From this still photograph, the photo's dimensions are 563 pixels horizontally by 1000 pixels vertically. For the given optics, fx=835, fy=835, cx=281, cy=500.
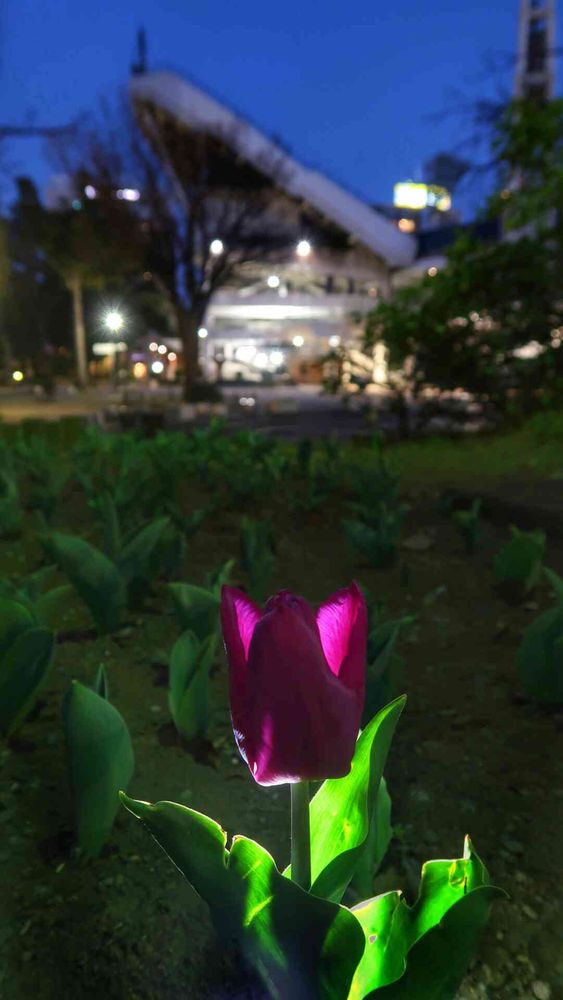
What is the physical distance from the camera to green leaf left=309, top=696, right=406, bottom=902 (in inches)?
38.4

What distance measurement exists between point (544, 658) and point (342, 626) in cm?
121

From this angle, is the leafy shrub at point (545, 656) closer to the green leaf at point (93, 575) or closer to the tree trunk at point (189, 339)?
the green leaf at point (93, 575)

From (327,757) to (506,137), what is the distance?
995cm

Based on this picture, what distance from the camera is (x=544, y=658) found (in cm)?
196

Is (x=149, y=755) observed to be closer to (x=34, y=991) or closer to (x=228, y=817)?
(x=228, y=817)

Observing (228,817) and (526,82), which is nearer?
(228,817)

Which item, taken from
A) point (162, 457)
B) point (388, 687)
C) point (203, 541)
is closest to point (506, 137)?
point (162, 457)

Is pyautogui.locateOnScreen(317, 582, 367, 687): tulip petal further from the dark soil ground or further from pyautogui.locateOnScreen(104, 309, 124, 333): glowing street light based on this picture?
pyautogui.locateOnScreen(104, 309, 124, 333): glowing street light

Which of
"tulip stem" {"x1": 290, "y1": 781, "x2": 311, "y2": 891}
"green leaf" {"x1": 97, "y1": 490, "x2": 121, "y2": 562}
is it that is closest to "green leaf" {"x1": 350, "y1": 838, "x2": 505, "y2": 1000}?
"tulip stem" {"x1": 290, "y1": 781, "x2": 311, "y2": 891}

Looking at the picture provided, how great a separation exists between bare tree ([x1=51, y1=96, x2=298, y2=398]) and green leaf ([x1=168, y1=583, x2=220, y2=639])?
2522cm

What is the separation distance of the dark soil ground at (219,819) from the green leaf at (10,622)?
300 mm

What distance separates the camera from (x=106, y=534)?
2832 mm

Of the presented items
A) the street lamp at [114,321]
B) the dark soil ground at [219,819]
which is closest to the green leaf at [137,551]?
the dark soil ground at [219,819]

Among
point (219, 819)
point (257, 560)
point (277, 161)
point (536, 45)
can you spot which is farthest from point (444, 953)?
point (277, 161)
